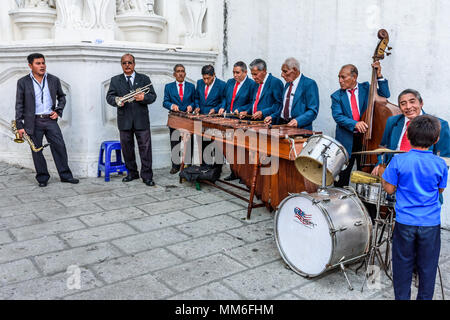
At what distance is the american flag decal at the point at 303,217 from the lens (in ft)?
10.9

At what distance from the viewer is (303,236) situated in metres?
3.39

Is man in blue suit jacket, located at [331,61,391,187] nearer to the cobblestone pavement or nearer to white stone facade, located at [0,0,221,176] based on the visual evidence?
the cobblestone pavement

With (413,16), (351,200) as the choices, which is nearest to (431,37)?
(413,16)

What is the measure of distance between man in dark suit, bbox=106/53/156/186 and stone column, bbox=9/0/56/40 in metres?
2.00

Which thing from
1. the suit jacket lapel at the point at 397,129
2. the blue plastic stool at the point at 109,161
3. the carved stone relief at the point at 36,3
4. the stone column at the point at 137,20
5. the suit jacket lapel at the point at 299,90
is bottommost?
the blue plastic stool at the point at 109,161

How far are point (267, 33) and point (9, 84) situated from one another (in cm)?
437

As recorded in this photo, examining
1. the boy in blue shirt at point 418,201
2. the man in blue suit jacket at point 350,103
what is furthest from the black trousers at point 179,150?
the boy in blue shirt at point 418,201

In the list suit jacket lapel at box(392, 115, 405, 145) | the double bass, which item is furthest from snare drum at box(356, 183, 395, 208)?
the double bass

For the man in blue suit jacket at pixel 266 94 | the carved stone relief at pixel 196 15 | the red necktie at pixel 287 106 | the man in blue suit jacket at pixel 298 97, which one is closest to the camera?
the man in blue suit jacket at pixel 298 97

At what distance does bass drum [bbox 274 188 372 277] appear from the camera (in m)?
3.20

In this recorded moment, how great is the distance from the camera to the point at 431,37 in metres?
4.56

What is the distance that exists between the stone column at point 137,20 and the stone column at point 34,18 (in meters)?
1.12

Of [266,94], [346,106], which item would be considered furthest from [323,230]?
[266,94]

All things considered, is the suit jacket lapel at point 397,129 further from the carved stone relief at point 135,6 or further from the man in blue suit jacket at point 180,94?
the carved stone relief at point 135,6
